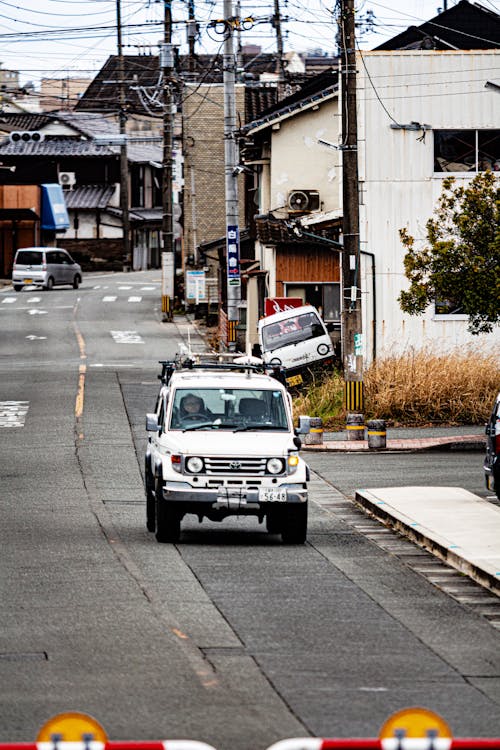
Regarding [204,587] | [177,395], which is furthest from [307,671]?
[177,395]

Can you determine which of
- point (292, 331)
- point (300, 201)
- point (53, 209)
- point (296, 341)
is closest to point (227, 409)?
point (296, 341)

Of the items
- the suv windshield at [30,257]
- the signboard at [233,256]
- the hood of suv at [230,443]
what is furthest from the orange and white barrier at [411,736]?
the suv windshield at [30,257]

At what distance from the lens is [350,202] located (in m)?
29.4

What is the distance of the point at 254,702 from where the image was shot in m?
8.85

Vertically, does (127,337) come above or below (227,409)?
above

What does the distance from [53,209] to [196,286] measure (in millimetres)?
29680

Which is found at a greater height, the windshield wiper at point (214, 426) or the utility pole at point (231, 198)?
the utility pole at point (231, 198)

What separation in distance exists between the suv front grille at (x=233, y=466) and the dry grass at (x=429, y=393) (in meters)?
15.8

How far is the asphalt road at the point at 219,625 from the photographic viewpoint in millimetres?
8609

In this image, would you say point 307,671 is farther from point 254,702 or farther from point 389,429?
point 389,429

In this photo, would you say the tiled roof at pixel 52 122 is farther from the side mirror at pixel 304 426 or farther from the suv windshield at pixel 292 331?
the side mirror at pixel 304 426

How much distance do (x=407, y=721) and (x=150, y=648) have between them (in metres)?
5.36

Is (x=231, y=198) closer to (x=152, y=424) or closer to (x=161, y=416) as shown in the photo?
(x=161, y=416)

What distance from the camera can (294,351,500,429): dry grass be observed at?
32188 millimetres
